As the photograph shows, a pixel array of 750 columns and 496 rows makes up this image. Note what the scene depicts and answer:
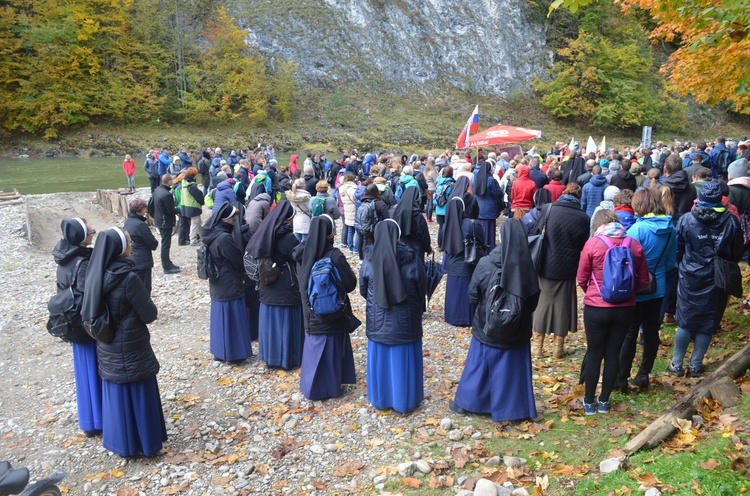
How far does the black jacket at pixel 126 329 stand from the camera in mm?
4707

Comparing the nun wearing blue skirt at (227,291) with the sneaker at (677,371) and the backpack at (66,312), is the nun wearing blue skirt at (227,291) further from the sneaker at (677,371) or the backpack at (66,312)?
the sneaker at (677,371)

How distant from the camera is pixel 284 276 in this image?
6398mm

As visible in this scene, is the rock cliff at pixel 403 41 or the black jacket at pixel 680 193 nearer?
the black jacket at pixel 680 193

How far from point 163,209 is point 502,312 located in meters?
8.34

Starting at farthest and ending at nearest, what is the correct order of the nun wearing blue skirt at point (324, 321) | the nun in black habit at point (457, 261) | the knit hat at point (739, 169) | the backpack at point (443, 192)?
the backpack at point (443, 192), the knit hat at point (739, 169), the nun in black habit at point (457, 261), the nun wearing blue skirt at point (324, 321)

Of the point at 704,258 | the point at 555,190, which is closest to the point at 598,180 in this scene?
the point at 555,190

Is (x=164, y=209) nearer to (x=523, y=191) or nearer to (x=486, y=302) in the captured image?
(x=523, y=191)

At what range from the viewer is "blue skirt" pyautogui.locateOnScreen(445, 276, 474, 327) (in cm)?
792

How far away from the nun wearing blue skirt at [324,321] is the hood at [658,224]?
2930 mm

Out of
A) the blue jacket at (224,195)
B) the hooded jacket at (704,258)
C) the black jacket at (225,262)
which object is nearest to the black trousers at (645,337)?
the hooded jacket at (704,258)

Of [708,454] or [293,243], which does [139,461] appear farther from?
[708,454]

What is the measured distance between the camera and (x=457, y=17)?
51.7 meters

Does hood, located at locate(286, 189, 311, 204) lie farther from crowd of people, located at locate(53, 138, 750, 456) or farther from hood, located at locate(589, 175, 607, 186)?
hood, located at locate(589, 175, 607, 186)

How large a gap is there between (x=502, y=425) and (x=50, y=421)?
468 cm
